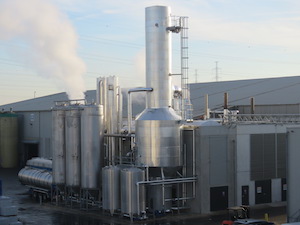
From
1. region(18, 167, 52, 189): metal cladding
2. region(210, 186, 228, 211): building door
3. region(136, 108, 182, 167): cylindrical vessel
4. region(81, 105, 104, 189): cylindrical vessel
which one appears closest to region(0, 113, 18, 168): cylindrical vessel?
region(18, 167, 52, 189): metal cladding

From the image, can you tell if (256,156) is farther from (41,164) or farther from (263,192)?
(41,164)

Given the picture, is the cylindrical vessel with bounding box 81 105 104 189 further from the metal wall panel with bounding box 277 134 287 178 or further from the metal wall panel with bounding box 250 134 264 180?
the metal wall panel with bounding box 277 134 287 178

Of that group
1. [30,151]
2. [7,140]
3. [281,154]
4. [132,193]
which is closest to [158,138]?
[132,193]

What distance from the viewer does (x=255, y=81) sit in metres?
64.9

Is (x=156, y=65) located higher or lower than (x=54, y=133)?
higher

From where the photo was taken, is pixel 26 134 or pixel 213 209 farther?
pixel 26 134

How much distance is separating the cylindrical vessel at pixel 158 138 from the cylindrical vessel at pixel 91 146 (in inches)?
→ 142

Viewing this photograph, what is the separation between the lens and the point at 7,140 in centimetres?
6744

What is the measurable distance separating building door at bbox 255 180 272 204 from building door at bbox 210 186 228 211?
2750 millimetres

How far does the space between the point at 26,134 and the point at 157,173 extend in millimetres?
37833

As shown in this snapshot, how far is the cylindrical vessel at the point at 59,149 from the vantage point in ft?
121

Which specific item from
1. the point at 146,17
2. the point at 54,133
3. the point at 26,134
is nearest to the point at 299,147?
the point at 146,17

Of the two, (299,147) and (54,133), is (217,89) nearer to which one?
(54,133)

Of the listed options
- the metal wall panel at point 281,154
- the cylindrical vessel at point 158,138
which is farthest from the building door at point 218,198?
the metal wall panel at point 281,154
